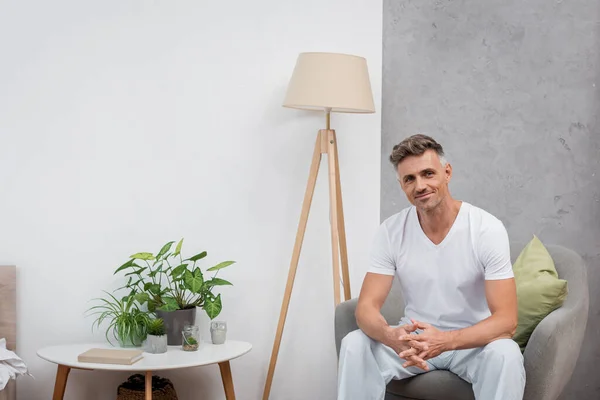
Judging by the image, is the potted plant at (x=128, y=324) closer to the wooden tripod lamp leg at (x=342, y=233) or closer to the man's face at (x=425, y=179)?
the wooden tripod lamp leg at (x=342, y=233)

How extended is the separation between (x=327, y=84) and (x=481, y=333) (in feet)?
4.03

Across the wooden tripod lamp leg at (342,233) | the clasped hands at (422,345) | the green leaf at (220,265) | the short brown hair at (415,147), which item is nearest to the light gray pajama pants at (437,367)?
the clasped hands at (422,345)

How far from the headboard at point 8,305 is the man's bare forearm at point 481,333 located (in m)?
1.84

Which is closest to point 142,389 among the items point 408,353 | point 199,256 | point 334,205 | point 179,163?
point 199,256

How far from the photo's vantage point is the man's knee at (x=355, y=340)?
2.62m

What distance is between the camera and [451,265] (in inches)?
106

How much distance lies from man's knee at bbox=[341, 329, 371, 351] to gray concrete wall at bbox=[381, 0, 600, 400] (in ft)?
3.75

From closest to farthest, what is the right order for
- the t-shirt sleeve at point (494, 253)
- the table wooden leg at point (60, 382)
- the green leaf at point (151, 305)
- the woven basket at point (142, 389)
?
the t-shirt sleeve at point (494, 253) < the table wooden leg at point (60, 382) < the woven basket at point (142, 389) < the green leaf at point (151, 305)

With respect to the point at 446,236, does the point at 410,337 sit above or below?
below

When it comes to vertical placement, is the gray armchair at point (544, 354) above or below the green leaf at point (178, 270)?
below

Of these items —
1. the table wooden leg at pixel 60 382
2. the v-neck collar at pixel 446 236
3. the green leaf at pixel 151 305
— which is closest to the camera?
the v-neck collar at pixel 446 236

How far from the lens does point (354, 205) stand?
145 inches

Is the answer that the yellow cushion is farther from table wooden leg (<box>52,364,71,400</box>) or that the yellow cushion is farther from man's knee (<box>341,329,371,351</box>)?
table wooden leg (<box>52,364,71,400</box>)

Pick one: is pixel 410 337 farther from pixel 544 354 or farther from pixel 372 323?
pixel 544 354
